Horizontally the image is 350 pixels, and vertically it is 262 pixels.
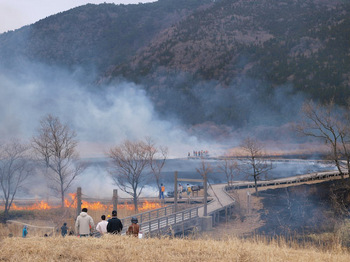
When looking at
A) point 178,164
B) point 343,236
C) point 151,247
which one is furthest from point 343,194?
point 178,164

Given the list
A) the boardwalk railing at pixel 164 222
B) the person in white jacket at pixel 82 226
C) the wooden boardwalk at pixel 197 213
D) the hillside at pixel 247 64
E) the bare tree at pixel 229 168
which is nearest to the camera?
the person in white jacket at pixel 82 226

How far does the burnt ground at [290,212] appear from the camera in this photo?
3234 cm

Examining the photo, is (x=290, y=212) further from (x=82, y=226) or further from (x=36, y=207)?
(x=82, y=226)

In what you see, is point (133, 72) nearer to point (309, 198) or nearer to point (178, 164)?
point (178, 164)

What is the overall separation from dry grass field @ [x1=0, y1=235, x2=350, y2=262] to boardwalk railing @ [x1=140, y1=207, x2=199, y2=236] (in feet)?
46.1

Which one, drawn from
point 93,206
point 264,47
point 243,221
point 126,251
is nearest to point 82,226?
point 126,251

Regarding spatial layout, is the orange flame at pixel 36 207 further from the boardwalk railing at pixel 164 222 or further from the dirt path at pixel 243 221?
the dirt path at pixel 243 221

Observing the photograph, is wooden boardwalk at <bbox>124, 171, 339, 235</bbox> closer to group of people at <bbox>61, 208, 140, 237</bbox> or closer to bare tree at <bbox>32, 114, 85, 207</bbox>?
group of people at <bbox>61, 208, 140, 237</bbox>

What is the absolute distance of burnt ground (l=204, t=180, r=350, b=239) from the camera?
106 feet

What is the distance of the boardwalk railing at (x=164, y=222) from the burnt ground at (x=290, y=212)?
7.19ft

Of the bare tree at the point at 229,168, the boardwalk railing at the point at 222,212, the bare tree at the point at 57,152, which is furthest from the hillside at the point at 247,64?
the bare tree at the point at 57,152

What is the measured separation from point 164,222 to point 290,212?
45.2ft

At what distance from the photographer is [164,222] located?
3038 centimetres

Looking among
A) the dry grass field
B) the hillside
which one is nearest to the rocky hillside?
the hillside
